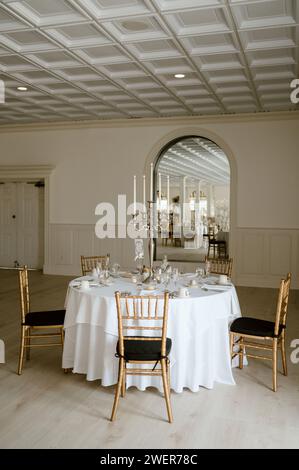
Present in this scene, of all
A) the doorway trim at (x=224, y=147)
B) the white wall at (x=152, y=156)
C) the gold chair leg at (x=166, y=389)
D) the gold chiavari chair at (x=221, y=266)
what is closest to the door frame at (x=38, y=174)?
the white wall at (x=152, y=156)

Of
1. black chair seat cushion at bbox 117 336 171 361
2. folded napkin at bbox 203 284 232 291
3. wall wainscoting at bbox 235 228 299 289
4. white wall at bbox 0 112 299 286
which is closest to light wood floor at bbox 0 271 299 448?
black chair seat cushion at bbox 117 336 171 361

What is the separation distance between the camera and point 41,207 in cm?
1127

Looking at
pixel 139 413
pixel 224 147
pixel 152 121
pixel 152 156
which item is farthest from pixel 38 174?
pixel 139 413

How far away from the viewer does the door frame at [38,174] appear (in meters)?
10.6

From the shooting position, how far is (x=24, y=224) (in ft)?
37.3

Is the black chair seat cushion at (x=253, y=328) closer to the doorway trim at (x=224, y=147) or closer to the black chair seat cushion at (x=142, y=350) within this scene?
the black chair seat cushion at (x=142, y=350)

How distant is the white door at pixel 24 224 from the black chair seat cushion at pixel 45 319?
690 centimetres

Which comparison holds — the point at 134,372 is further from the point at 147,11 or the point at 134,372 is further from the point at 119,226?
the point at 119,226

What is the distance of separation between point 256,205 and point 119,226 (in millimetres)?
3063

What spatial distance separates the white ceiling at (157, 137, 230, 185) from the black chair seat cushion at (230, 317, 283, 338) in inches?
269

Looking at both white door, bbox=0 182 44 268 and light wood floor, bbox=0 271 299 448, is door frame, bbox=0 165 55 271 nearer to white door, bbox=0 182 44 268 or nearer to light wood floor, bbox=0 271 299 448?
white door, bbox=0 182 44 268
